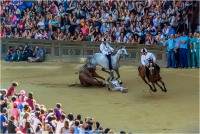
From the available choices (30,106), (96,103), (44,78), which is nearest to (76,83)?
(44,78)

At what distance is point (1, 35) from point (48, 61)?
3497 millimetres

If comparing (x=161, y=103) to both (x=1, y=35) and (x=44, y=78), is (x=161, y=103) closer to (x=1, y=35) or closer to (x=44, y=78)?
(x=44, y=78)

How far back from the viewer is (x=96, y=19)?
2973 cm

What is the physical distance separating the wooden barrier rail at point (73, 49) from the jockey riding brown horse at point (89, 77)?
4.43 meters

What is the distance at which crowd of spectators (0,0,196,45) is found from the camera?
28.3 metres

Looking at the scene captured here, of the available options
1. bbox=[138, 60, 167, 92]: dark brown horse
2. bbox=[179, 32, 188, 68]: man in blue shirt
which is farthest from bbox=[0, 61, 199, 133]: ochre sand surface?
A: bbox=[179, 32, 188, 68]: man in blue shirt

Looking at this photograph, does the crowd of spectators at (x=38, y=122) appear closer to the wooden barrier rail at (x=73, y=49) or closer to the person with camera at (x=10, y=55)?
the wooden barrier rail at (x=73, y=49)

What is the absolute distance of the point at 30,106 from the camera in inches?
655

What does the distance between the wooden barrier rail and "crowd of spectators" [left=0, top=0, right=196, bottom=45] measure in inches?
12.8

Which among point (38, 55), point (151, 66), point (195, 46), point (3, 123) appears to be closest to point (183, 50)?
point (195, 46)

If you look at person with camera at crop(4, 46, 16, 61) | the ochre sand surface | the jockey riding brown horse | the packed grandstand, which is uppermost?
the packed grandstand

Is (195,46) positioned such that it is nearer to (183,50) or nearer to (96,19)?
(183,50)

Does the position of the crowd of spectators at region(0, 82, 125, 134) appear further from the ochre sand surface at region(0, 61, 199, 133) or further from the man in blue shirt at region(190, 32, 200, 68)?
the man in blue shirt at region(190, 32, 200, 68)

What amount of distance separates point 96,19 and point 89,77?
628 cm
